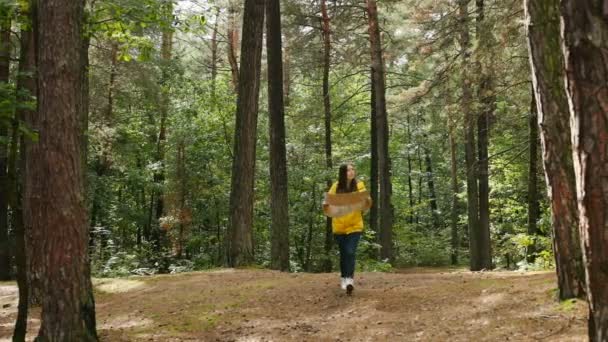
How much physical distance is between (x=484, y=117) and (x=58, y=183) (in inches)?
598

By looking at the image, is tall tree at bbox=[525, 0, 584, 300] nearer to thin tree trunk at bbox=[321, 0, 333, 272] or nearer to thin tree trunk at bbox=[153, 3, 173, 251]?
thin tree trunk at bbox=[321, 0, 333, 272]

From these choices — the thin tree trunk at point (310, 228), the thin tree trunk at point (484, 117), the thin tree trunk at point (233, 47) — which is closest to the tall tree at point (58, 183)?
the thin tree trunk at point (484, 117)

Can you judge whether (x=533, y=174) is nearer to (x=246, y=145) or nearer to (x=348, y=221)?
(x=246, y=145)

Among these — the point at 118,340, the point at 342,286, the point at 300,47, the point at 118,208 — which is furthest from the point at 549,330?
the point at 118,208

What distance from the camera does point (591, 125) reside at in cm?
271

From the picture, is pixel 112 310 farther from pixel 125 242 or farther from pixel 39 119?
pixel 125 242

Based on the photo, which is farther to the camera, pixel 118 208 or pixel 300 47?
pixel 118 208

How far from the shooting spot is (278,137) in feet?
43.1

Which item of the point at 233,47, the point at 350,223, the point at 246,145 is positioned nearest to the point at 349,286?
the point at 350,223

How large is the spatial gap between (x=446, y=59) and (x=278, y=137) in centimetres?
742

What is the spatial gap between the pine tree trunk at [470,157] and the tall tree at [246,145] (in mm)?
5932

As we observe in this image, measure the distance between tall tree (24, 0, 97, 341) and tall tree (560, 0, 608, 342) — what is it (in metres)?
4.67

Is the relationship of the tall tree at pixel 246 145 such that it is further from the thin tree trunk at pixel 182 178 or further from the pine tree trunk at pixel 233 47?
the pine tree trunk at pixel 233 47

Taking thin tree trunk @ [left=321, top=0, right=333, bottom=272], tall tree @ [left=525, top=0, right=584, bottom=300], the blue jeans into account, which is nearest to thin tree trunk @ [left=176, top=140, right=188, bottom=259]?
thin tree trunk @ [left=321, top=0, right=333, bottom=272]
